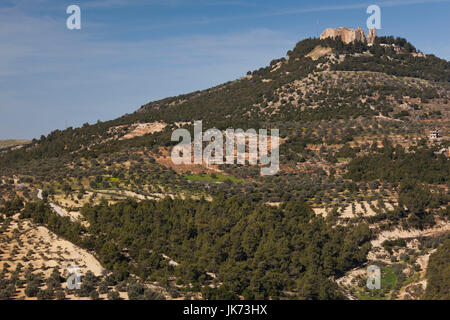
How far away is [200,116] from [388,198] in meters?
59.0

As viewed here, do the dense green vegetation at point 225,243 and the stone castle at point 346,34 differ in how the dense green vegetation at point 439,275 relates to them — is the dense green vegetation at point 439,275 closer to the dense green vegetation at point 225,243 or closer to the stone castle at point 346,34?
the dense green vegetation at point 225,243

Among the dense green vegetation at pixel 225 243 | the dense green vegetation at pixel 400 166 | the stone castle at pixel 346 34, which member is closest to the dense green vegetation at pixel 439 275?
the dense green vegetation at pixel 225 243

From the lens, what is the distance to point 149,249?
52656mm

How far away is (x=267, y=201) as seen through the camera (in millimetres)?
67375

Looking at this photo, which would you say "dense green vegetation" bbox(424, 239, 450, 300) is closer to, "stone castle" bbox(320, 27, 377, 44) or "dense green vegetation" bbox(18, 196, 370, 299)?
"dense green vegetation" bbox(18, 196, 370, 299)

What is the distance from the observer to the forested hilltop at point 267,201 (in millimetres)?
46938

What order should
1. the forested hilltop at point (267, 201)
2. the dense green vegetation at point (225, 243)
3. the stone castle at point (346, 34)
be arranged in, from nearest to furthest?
1. the dense green vegetation at point (225, 243)
2. the forested hilltop at point (267, 201)
3. the stone castle at point (346, 34)

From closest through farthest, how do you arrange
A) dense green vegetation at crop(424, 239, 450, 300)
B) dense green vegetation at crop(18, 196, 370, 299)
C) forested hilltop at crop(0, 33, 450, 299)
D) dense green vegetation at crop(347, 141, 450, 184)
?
1. dense green vegetation at crop(424, 239, 450, 300)
2. dense green vegetation at crop(18, 196, 370, 299)
3. forested hilltop at crop(0, 33, 450, 299)
4. dense green vegetation at crop(347, 141, 450, 184)

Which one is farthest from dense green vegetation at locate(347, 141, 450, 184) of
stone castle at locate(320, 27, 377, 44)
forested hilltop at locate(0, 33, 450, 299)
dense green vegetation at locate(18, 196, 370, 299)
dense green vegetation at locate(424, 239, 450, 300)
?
stone castle at locate(320, 27, 377, 44)

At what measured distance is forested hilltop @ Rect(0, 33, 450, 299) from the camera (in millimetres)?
46938

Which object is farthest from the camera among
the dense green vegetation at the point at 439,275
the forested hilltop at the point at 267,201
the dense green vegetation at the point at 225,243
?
the forested hilltop at the point at 267,201

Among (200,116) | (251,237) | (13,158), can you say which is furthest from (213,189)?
(13,158)

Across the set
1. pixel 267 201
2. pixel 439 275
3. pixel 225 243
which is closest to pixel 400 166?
pixel 267 201

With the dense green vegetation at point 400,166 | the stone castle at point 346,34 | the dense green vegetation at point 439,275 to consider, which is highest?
the stone castle at point 346,34
